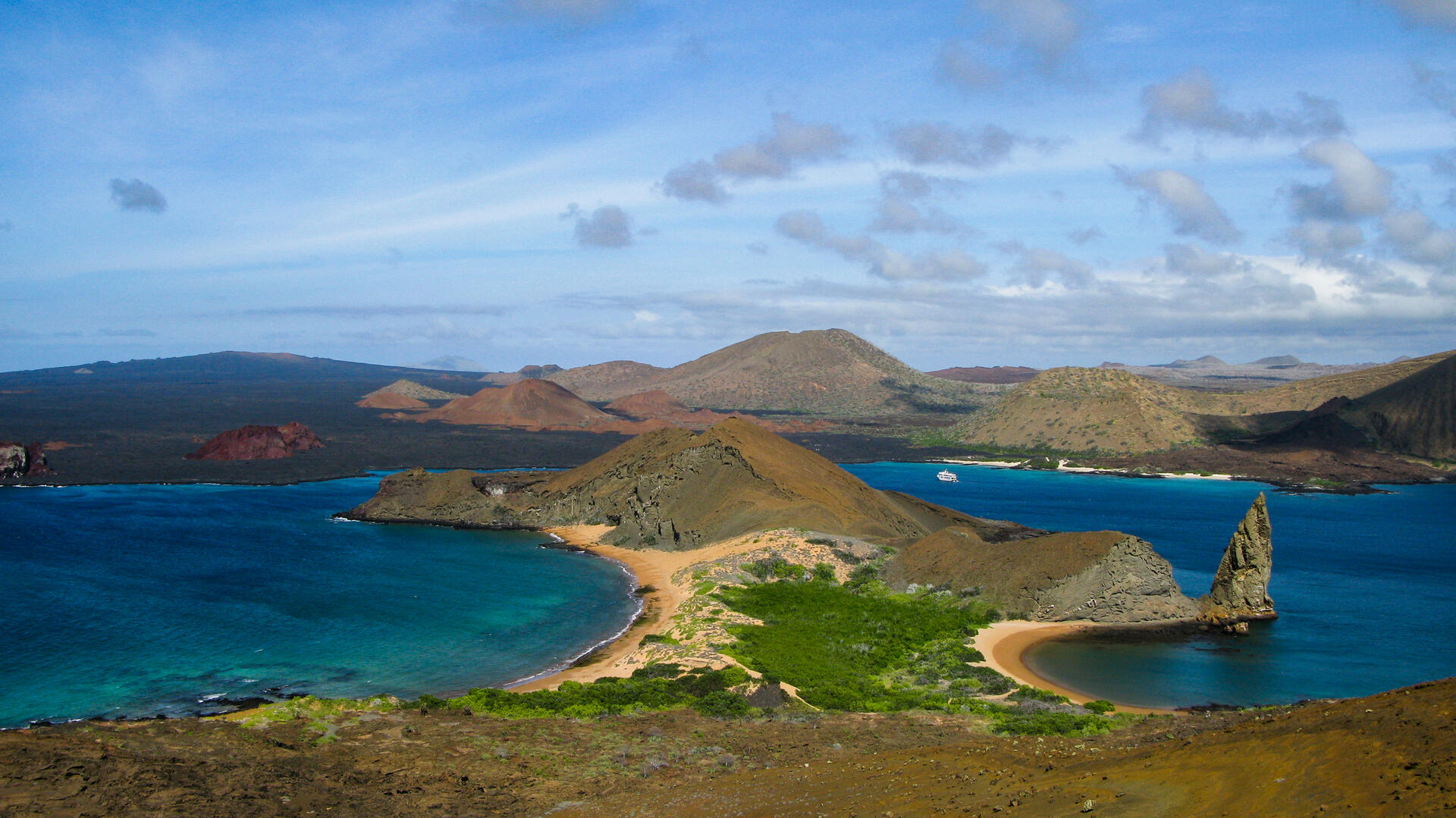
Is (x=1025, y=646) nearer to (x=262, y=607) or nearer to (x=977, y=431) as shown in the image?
(x=262, y=607)

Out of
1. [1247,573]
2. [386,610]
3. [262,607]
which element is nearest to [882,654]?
[1247,573]

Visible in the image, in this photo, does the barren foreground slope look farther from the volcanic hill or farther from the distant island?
the volcanic hill

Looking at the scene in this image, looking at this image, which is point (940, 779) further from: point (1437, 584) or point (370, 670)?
point (1437, 584)

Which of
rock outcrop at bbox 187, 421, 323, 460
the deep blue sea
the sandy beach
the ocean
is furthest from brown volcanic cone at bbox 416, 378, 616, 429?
the sandy beach

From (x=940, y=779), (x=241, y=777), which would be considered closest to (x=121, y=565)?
(x=241, y=777)

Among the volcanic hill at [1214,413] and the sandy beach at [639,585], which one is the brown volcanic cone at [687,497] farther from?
the volcanic hill at [1214,413]

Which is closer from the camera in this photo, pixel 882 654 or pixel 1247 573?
pixel 882 654
